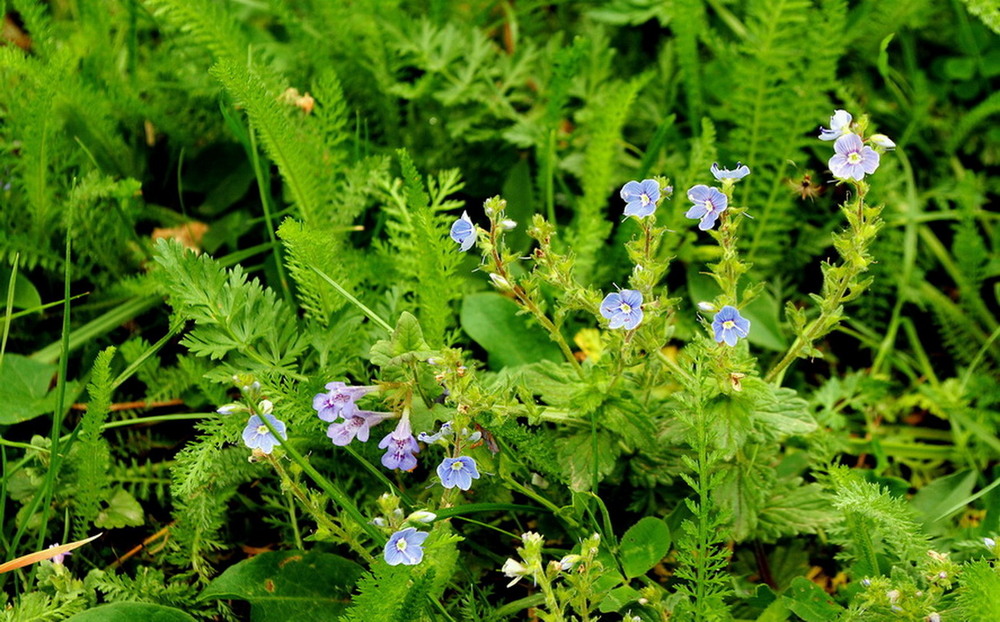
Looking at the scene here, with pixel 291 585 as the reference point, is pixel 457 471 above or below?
above

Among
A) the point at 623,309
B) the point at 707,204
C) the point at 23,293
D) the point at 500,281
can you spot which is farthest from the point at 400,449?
the point at 23,293

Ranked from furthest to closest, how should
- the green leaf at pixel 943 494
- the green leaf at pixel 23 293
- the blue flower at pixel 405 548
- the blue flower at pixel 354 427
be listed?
the green leaf at pixel 23 293 → the green leaf at pixel 943 494 → the blue flower at pixel 354 427 → the blue flower at pixel 405 548

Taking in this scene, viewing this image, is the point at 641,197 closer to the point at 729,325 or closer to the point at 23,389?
the point at 729,325

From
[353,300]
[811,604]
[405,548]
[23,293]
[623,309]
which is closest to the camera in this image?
[405,548]

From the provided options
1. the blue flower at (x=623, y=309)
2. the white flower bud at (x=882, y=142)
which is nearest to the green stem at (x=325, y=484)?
the blue flower at (x=623, y=309)

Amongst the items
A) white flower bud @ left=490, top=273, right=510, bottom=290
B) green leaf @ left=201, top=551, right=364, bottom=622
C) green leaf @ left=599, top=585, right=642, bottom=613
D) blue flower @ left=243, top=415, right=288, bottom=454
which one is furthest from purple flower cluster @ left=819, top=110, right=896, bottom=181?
green leaf @ left=201, top=551, right=364, bottom=622

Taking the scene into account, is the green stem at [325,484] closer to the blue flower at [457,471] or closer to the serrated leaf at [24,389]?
the blue flower at [457,471]
